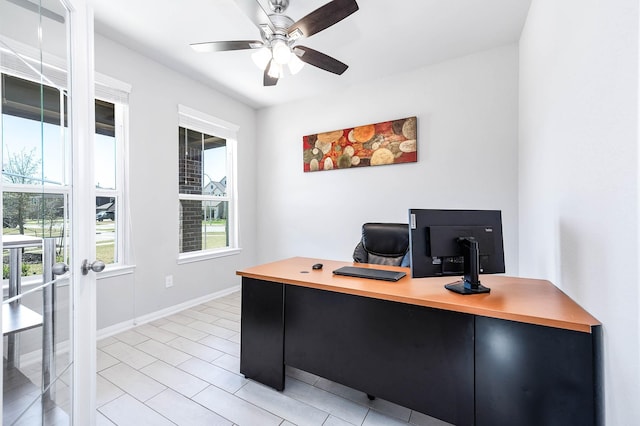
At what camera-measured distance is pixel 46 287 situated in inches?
42.6

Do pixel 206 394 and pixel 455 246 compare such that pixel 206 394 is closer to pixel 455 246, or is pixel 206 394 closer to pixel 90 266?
pixel 90 266

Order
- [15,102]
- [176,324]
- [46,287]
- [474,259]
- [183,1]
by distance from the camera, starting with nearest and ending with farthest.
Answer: [15,102], [46,287], [474,259], [183,1], [176,324]

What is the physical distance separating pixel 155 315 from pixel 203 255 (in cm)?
85

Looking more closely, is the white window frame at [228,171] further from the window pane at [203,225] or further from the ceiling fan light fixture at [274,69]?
the ceiling fan light fixture at [274,69]

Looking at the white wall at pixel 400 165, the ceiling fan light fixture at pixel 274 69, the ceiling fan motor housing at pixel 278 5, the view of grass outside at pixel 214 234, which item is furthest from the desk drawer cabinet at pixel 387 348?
the view of grass outside at pixel 214 234

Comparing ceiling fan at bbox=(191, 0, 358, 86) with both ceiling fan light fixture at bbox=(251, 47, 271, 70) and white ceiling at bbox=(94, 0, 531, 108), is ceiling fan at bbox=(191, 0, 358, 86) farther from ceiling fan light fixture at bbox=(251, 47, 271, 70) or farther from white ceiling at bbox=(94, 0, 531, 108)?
white ceiling at bbox=(94, 0, 531, 108)

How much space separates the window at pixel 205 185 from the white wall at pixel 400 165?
529mm

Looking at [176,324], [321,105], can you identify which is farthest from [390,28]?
A: [176,324]

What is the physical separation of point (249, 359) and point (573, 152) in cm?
226

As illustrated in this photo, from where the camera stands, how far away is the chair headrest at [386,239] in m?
2.49

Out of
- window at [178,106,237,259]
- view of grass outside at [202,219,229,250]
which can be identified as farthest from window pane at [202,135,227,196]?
view of grass outside at [202,219,229,250]

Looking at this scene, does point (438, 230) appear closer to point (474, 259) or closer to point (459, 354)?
point (474, 259)

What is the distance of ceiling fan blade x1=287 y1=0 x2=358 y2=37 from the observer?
159cm

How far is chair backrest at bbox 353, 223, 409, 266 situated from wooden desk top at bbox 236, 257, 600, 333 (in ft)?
2.51
